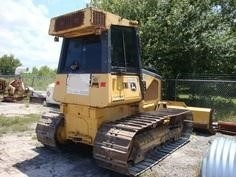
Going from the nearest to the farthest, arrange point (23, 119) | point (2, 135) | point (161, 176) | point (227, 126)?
point (161, 176) → point (2, 135) → point (227, 126) → point (23, 119)

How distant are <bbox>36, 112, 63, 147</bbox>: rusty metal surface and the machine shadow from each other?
0.97 ft

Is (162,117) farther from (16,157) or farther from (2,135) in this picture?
(2,135)

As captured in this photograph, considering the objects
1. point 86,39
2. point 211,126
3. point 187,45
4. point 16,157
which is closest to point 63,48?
point 86,39

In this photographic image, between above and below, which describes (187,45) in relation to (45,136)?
above

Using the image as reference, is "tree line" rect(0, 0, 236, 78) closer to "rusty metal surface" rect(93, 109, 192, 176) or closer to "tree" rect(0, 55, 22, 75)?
"rusty metal surface" rect(93, 109, 192, 176)

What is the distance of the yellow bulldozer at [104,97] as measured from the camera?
6.01m

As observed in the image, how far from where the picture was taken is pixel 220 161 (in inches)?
156

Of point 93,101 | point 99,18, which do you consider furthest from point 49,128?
point 99,18

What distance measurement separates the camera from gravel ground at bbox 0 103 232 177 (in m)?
6.28

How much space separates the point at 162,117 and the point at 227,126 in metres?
3.52

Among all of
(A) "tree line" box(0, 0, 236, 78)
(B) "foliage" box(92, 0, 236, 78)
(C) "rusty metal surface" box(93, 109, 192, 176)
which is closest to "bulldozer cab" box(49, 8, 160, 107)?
(C) "rusty metal surface" box(93, 109, 192, 176)

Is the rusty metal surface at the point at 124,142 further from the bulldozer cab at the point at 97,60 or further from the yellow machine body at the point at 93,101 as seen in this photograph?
the bulldozer cab at the point at 97,60

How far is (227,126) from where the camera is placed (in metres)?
9.78

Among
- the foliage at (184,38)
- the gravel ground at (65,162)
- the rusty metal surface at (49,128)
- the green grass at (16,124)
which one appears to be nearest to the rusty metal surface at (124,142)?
the gravel ground at (65,162)
